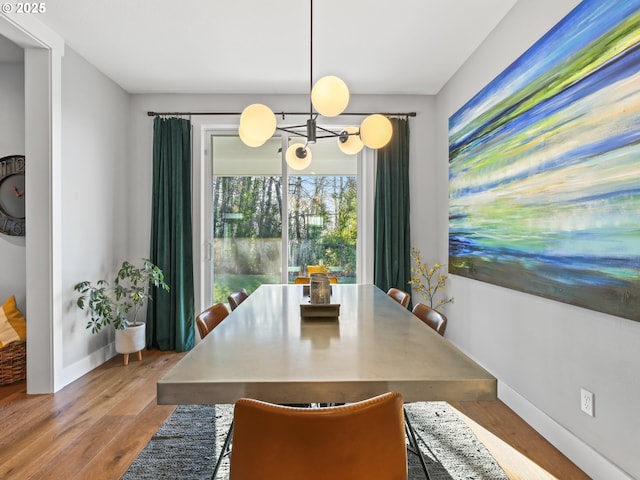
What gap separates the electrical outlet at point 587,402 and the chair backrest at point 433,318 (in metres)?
0.81

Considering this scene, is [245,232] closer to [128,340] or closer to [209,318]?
[128,340]

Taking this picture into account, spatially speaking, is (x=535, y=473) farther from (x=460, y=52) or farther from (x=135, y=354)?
(x=135, y=354)

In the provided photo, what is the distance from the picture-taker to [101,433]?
2.18m

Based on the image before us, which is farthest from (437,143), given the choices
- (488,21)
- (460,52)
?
(488,21)

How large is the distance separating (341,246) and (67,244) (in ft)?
8.37

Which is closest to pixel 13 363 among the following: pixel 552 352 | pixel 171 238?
pixel 171 238

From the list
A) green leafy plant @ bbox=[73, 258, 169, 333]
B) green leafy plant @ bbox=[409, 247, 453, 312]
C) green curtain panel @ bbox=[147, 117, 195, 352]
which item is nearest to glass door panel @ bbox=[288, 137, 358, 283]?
green leafy plant @ bbox=[409, 247, 453, 312]

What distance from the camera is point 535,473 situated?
1806 mm

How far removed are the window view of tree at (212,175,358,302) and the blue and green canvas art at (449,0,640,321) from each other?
161 centimetres

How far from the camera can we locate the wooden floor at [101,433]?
184cm

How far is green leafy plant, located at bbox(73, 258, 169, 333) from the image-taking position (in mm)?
3084

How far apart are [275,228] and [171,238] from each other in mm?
1081

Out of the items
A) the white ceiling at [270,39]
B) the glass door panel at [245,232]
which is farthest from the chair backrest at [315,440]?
the glass door panel at [245,232]

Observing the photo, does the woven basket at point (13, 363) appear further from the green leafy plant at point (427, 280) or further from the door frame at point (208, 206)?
the green leafy plant at point (427, 280)
